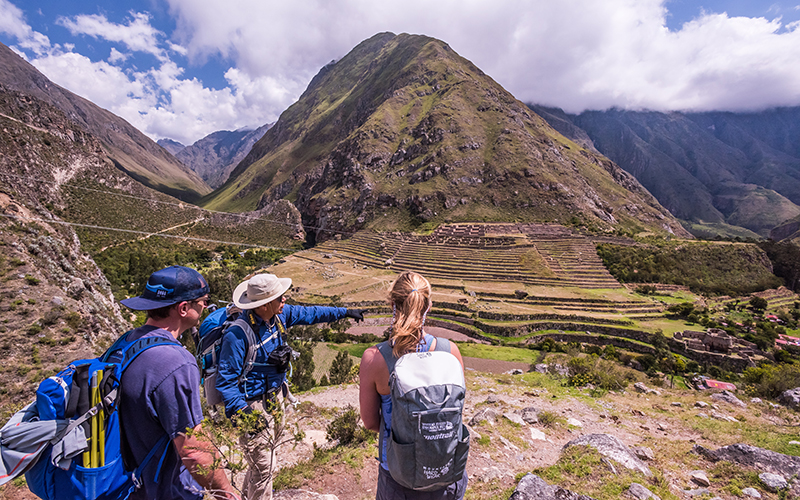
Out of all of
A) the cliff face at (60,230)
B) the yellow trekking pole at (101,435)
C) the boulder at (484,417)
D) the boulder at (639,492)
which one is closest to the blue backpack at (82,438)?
the yellow trekking pole at (101,435)

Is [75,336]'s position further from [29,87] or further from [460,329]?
[29,87]

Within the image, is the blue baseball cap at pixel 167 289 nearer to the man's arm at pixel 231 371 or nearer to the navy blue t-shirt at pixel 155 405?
the navy blue t-shirt at pixel 155 405

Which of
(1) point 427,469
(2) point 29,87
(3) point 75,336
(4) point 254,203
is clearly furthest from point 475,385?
(2) point 29,87

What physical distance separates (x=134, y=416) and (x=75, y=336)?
9.28m

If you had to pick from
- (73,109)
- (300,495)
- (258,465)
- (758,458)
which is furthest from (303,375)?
(73,109)

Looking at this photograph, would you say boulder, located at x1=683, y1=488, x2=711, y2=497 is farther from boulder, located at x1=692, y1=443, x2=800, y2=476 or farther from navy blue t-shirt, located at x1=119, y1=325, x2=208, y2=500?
navy blue t-shirt, located at x1=119, y1=325, x2=208, y2=500

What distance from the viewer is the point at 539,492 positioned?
3.49 m

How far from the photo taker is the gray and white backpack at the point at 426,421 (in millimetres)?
1692

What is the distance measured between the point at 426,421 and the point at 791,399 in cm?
1229

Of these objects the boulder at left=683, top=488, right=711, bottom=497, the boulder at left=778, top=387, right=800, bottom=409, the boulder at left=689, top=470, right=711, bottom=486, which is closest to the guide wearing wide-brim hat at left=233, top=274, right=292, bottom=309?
the boulder at left=683, top=488, right=711, bottom=497

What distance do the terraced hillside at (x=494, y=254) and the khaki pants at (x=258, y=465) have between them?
36.1 m

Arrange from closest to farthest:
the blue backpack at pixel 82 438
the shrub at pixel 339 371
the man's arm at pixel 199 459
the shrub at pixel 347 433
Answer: the blue backpack at pixel 82 438 < the man's arm at pixel 199 459 < the shrub at pixel 347 433 < the shrub at pixel 339 371

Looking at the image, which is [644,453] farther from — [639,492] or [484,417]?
[484,417]

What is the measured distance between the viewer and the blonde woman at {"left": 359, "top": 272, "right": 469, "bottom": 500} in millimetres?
1972
